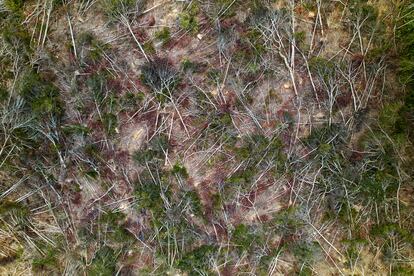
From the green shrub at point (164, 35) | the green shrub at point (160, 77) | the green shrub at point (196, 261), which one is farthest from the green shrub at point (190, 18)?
the green shrub at point (196, 261)

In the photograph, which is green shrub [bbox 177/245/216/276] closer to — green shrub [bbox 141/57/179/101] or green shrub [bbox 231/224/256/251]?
green shrub [bbox 231/224/256/251]

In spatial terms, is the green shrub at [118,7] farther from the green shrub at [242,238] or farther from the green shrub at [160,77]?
the green shrub at [242,238]

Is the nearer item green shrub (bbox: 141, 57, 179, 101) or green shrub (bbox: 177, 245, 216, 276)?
green shrub (bbox: 177, 245, 216, 276)

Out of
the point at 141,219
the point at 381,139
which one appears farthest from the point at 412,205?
the point at 141,219

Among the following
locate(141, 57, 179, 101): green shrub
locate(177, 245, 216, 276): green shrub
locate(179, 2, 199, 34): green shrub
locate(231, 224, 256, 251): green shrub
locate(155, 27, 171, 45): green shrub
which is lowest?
locate(177, 245, 216, 276): green shrub

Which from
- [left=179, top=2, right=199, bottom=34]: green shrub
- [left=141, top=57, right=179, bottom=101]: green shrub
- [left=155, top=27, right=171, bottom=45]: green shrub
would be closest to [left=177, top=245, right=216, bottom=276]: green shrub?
[left=141, top=57, right=179, bottom=101]: green shrub

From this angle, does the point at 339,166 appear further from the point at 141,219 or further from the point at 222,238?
the point at 141,219

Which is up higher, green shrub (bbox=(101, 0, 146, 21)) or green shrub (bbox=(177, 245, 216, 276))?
green shrub (bbox=(101, 0, 146, 21))

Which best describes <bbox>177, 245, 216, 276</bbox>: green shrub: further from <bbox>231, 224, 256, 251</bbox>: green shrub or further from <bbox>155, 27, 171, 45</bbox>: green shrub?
<bbox>155, 27, 171, 45</bbox>: green shrub

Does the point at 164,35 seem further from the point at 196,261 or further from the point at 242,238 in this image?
the point at 196,261

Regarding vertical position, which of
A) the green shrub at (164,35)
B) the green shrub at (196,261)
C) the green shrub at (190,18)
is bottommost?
the green shrub at (196,261)

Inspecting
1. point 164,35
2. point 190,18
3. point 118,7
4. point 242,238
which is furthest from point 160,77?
point 242,238
